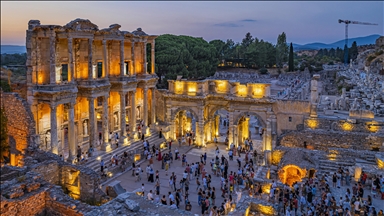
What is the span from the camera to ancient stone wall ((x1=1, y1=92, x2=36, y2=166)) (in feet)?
72.1

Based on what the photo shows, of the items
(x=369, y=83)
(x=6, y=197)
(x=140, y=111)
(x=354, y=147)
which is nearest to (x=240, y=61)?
(x=369, y=83)

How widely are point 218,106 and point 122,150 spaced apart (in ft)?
34.5

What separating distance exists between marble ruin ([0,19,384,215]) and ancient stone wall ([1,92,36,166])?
0.06 m

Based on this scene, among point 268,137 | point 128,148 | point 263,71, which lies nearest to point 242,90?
point 268,137

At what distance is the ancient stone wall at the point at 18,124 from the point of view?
22.0 metres

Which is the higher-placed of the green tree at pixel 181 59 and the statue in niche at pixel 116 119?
the green tree at pixel 181 59

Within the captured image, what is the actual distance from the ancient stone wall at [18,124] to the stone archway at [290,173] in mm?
16710

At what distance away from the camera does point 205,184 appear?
73.2 feet

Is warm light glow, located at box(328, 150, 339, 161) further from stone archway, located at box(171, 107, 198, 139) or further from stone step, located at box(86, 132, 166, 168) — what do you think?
stone step, located at box(86, 132, 166, 168)

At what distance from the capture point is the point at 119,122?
33312mm

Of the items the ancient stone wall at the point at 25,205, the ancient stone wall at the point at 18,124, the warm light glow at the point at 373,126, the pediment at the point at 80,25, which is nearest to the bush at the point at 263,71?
the warm light glow at the point at 373,126

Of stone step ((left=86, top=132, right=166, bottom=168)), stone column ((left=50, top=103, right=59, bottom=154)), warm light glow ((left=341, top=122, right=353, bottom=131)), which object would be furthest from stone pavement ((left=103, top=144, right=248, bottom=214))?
warm light glow ((left=341, top=122, right=353, bottom=131))

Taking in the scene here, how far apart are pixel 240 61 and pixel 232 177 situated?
7620cm

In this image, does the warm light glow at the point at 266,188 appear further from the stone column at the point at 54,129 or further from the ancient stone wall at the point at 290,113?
the stone column at the point at 54,129
